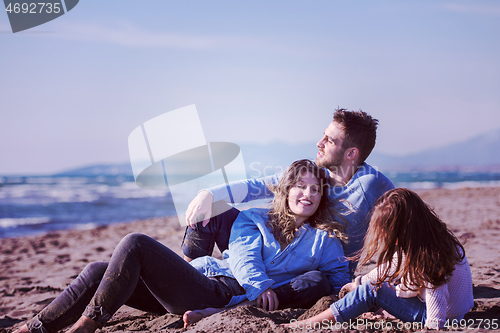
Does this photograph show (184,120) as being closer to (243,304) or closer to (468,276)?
(243,304)

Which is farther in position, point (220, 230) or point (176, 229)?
point (176, 229)

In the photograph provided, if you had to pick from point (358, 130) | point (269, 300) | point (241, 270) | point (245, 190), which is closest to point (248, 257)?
point (241, 270)

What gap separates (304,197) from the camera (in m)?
2.60

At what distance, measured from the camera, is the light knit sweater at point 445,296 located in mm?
1922

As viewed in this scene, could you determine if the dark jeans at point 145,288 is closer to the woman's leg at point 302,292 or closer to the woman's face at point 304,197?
the woman's leg at point 302,292

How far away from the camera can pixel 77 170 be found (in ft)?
108

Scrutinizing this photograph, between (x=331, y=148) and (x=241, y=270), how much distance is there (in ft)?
4.09

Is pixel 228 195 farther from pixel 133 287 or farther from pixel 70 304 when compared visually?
pixel 70 304

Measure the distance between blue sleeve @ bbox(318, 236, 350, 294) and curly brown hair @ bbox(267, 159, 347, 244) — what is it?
63 millimetres

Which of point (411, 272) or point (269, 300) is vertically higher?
point (411, 272)

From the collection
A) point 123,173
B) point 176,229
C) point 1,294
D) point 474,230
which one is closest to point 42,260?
point 1,294

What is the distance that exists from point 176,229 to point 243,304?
6449mm

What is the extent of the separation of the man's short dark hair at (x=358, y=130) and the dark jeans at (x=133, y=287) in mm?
1459

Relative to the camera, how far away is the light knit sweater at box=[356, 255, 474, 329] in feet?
6.31
